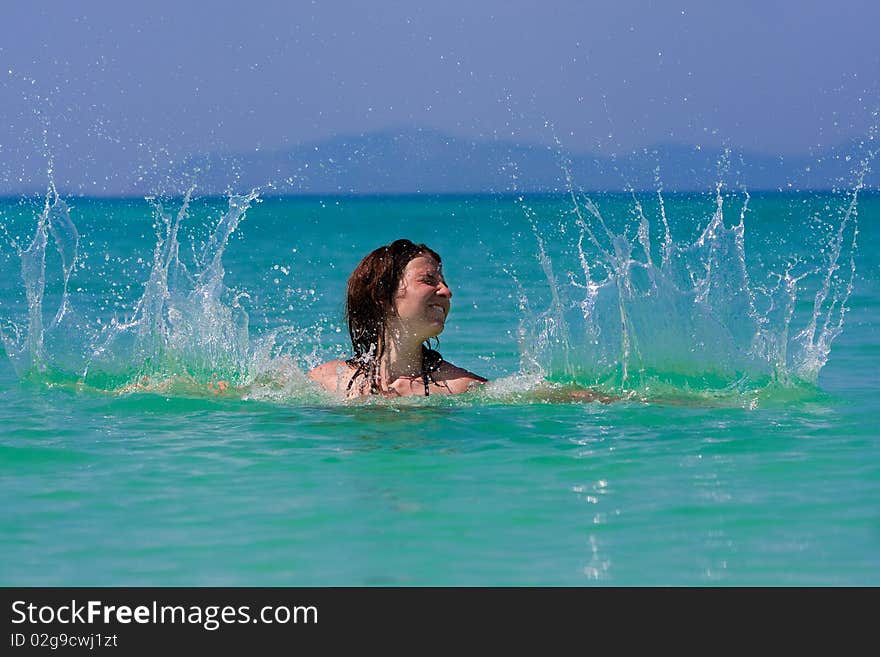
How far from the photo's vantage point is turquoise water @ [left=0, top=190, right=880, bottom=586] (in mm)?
5141

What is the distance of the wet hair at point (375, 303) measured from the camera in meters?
8.09

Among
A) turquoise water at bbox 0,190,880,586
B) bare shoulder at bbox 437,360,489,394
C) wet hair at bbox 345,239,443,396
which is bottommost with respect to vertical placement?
turquoise water at bbox 0,190,880,586

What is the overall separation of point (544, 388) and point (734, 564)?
3686 millimetres

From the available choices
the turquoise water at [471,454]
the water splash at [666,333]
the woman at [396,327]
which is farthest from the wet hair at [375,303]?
the water splash at [666,333]

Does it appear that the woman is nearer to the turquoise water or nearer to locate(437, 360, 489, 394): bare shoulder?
locate(437, 360, 489, 394): bare shoulder

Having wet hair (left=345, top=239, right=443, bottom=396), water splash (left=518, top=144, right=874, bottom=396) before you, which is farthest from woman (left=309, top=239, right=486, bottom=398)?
water splash (left=518, top=144, right=874, bottom=396)

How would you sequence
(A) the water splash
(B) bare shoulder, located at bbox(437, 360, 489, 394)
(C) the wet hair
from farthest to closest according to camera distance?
(A) the water splash, (B) bare shoulder, located at bbox(437, 360, 489, 394), (C) the wet hair

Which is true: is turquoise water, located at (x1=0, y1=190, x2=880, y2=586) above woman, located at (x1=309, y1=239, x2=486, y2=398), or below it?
below

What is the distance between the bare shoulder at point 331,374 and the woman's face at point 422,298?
649 millimetres

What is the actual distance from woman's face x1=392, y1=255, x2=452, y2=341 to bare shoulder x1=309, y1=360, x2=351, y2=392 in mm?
649

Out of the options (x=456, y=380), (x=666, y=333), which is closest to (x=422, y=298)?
(x=456, y=380)

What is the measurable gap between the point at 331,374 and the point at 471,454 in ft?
6.39

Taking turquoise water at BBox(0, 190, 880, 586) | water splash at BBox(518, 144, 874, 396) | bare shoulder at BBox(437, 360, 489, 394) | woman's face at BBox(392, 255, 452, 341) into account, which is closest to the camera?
turquoise water at BBox(0, 190, 880, 586)
